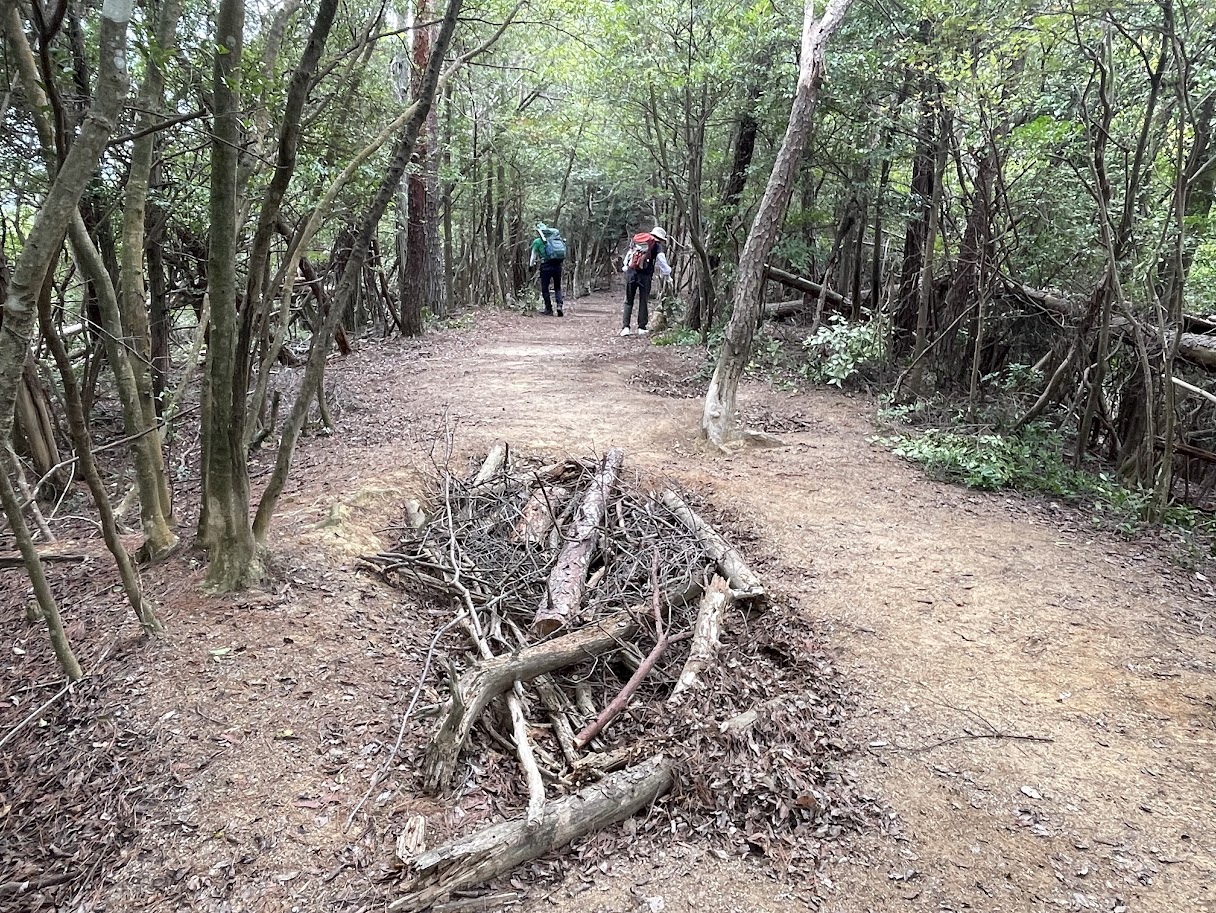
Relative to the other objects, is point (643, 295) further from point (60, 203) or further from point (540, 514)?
point (60, 203)

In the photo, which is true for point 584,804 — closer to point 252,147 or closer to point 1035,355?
point 252,147

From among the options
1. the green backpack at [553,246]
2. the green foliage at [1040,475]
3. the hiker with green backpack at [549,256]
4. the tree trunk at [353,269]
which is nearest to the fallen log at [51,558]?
the tree trunk at [353,269]

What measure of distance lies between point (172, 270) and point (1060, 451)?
919 cm

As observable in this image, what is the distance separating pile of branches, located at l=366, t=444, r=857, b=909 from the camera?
2.76 m

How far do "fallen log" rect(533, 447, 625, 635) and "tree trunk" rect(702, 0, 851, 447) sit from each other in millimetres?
1473

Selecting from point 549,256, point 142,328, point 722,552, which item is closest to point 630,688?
point 722,552

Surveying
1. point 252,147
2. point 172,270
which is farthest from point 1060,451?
point 172,270

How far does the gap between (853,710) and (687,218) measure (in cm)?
905

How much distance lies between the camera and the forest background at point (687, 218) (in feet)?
10.3

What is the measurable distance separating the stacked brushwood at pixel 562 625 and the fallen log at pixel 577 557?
1 cm

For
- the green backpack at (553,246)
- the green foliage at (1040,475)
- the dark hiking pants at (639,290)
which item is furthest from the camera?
the green backpack at (553,246)

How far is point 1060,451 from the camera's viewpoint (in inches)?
272

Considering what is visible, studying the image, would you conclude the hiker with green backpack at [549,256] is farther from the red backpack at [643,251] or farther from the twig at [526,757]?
the twig at [526,757]

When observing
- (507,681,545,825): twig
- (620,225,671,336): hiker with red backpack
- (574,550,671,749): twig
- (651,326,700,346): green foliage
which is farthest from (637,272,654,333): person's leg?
(507,681,545,825): twig
